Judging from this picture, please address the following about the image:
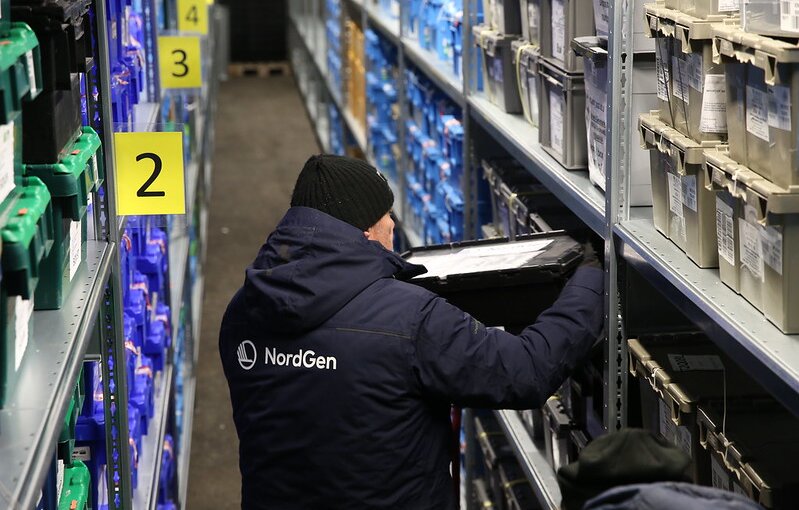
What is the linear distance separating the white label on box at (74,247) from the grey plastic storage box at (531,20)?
4.80 ft

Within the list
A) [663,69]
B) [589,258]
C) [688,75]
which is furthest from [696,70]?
[589,258]

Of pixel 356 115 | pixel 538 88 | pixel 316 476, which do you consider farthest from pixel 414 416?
A: pixel 356 115

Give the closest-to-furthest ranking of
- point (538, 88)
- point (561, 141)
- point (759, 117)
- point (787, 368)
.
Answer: point (787, 368) < point (759, 117) < point (561, 141) < point (538, 88)

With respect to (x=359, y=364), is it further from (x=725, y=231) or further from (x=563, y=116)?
(x=563, y=116)

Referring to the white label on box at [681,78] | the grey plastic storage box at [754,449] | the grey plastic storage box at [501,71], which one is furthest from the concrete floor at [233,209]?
the white label on box at [681,78]

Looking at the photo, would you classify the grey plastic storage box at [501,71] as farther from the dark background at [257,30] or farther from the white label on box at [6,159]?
the dark background at [257,30]

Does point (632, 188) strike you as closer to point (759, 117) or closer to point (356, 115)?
point (759, 117)

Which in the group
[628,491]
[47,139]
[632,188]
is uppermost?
[47,139]

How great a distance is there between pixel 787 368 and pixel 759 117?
42cm

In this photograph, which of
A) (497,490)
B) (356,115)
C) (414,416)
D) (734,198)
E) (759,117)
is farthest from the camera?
(356,115)

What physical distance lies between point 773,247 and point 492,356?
2.26ft

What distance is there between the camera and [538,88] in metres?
3.32

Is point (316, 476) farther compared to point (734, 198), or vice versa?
point (316, 476)

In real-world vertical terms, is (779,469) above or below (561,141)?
below
